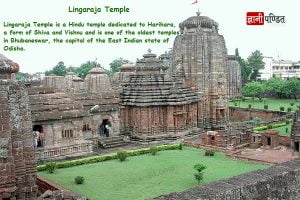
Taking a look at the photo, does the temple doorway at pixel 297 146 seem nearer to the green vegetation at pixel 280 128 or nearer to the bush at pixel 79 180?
the green vegetation at pixel 280 128

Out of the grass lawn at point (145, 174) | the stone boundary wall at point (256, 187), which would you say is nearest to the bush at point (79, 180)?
the grass lawn at point (145, 174)

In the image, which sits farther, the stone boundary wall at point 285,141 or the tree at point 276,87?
the tree at point 276,87

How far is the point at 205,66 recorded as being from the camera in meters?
30.1

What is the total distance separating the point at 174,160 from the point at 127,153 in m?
2.76

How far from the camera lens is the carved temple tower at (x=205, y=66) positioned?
30.1 meters

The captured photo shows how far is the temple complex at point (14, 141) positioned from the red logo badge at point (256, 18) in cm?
1499

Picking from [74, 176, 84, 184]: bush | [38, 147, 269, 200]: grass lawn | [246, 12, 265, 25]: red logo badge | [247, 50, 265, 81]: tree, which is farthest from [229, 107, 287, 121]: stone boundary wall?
[247, 50, 265, 81]: tree

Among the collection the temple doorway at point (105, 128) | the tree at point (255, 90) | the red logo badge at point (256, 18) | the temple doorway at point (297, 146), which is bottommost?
the temple doorway at point (297, 146)

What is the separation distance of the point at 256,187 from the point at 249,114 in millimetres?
32432

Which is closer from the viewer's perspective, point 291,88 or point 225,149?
point 225,149

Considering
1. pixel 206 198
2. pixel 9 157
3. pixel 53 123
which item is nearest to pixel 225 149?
pixel 53 123

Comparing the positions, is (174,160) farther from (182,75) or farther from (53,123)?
(182,75)

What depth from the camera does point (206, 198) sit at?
721 cm

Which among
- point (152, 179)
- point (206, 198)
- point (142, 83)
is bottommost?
point (152, 179)
